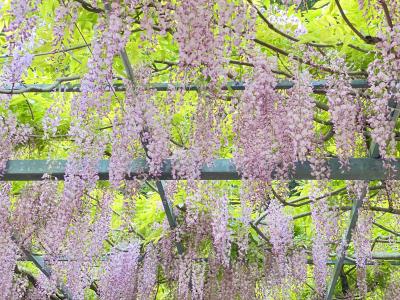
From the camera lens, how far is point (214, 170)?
4082mm

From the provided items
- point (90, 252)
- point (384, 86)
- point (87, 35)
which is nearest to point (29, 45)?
point (87, 35)

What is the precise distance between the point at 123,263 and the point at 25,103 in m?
2.40

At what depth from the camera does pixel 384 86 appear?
2.83 metres

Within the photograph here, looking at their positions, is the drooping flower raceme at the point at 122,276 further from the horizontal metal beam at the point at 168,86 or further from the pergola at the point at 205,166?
the horizontal metal beam at the point at 168,86

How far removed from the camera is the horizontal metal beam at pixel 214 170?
3.89 meters

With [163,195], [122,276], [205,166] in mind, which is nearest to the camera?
[205,166]

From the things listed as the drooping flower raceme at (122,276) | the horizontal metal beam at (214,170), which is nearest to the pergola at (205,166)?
the horizontal metal beam at (214,170)

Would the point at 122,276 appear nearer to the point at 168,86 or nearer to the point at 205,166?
the point at 205,166

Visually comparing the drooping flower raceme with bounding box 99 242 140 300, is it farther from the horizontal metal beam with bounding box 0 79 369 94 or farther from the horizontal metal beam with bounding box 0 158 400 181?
the horizontal metal beam with bounding box 0 79 369 94

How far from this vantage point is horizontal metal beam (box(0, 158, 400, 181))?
153 inches

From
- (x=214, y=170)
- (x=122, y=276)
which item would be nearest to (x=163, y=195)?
(x=214, y=170)

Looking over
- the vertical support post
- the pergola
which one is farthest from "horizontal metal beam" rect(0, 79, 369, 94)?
the vertical support post

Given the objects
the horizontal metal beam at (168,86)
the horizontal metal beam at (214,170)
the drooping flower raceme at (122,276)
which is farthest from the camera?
the drooping flower raceme at (122,276)

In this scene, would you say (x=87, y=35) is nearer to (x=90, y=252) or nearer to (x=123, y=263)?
(x=90, y=252)
